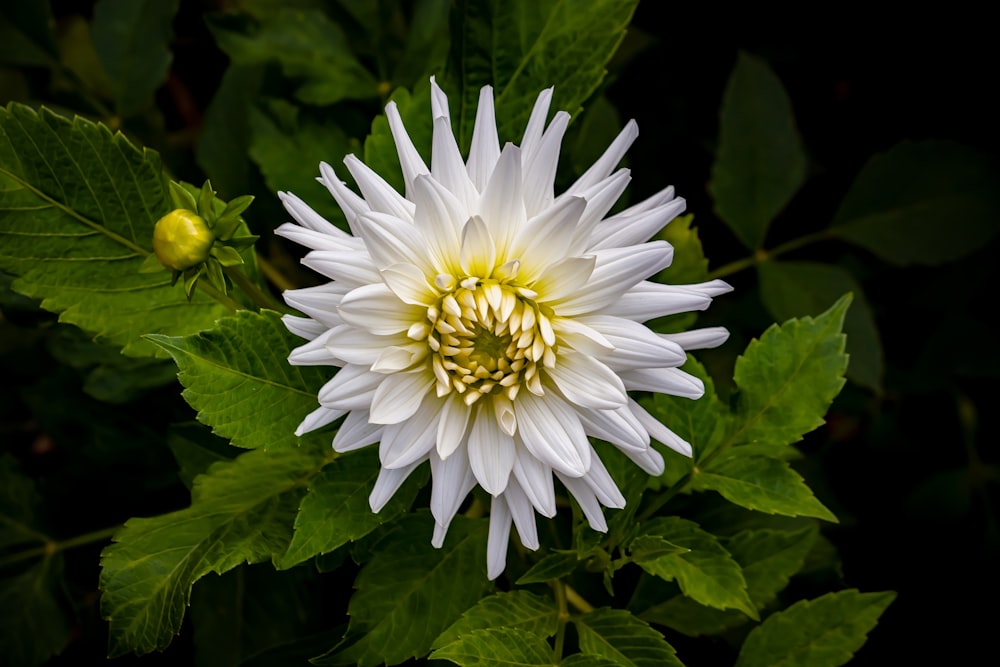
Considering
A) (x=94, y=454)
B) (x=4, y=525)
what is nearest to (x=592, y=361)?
(x=94, y=454)

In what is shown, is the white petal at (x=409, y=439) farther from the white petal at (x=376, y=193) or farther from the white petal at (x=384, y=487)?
the white petal at (x=376, y=193)

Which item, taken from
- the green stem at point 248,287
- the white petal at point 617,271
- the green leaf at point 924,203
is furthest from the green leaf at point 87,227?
the green leaf at point 924,203

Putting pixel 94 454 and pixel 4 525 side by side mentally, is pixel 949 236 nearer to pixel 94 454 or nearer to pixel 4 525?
pixel 94 454

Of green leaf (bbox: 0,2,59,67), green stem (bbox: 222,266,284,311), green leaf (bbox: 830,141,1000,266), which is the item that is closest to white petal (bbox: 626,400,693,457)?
green stem (bbox: 222,266,284,311)

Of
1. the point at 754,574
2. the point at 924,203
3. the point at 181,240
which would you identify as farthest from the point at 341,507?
the point at 924,203

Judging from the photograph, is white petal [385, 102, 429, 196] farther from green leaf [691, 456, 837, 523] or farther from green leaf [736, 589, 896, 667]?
green leaf [736, 589, 896, 667]
